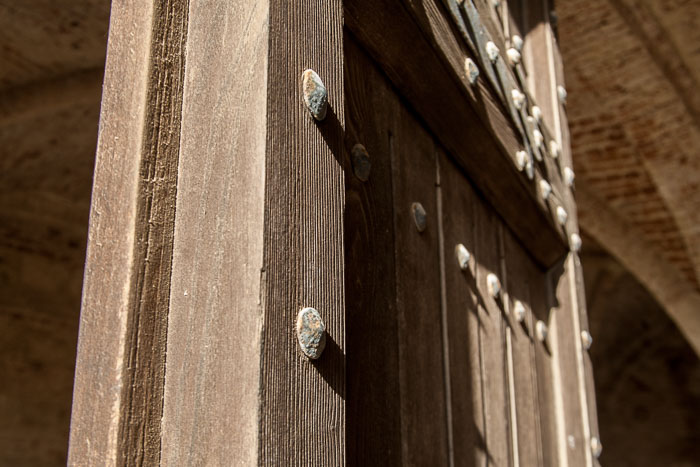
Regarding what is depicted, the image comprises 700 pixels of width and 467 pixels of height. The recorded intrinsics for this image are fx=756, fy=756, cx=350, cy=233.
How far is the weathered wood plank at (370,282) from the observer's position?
92cm

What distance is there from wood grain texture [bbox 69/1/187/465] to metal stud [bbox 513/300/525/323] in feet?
3.28

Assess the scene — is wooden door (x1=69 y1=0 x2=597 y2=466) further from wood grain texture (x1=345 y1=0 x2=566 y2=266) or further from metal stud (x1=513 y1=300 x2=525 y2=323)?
metal stud (x1=513 y1=300 x2=525 y2=323)

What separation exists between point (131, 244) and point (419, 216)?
600 mm

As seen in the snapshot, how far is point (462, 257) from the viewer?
133cm

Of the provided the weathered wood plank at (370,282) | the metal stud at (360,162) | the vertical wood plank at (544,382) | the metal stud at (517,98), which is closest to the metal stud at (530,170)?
the metal stud at (517,98)

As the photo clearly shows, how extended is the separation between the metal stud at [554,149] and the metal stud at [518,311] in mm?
474

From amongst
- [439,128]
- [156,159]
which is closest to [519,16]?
[439,128]

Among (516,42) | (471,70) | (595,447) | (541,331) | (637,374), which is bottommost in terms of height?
(595,447)

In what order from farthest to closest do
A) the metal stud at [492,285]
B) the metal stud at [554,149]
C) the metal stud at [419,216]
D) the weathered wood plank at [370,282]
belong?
1. the metal stud at [554,149]
2. the metal stud at [492,285]
3. the metal stud at [419,216]
4. the weathered wood plank at [370,282]

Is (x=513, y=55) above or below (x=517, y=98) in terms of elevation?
above

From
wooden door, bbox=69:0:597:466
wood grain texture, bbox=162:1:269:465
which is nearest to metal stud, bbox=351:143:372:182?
wooden door, bbox=69:0:597:466

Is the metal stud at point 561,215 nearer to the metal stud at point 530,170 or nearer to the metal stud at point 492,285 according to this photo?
the metal stud at point 530,170

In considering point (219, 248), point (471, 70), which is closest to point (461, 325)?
point (471, 70)

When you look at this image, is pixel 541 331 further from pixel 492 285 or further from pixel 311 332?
pixel 311 332
